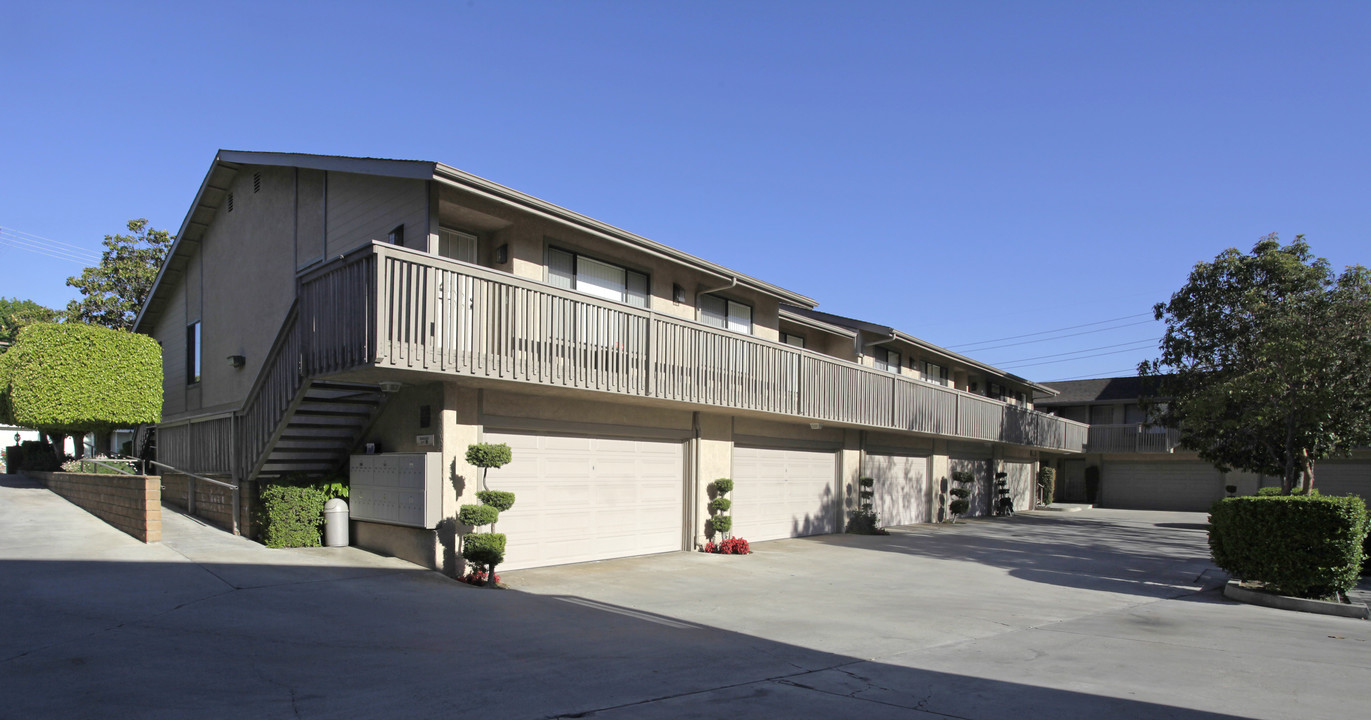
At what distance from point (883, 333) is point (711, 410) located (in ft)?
29.8

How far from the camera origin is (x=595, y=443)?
567 inches

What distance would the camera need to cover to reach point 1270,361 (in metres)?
17.3

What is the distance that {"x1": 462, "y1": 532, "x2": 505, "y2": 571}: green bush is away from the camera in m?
11.3

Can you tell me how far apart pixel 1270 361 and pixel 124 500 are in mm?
22221

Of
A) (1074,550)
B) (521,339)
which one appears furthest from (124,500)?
(1074,550)

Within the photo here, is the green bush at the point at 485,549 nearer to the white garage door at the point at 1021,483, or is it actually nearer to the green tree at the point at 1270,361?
the green tree at the point at 1270,361

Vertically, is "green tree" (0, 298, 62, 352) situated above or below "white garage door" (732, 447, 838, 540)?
above

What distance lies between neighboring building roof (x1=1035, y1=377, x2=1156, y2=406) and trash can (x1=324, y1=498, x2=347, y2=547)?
123 ft

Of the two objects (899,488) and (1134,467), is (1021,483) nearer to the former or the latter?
(1134,467)

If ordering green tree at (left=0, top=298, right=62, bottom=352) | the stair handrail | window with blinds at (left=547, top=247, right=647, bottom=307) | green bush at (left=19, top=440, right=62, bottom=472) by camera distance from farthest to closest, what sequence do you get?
green tree at (left=0, top=298, right=62, bottom=352)
green bush at (left=19, top=440, right=62, bottom=472)
window with blinds at (left=547, top=247, right=647, bottom=307)
the stair handrail

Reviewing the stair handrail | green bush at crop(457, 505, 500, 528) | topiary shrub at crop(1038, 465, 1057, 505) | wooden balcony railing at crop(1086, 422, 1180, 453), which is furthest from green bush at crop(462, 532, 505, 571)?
wooden balcony railing at crop(1086, 422, 1180, 453)

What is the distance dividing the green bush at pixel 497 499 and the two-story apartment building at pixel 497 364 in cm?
46

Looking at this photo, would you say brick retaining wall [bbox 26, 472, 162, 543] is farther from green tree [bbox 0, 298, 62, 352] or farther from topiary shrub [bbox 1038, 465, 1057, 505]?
topiary shrub [bbox 1038, 465, 1057, 505]

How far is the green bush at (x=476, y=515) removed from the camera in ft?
36.9
